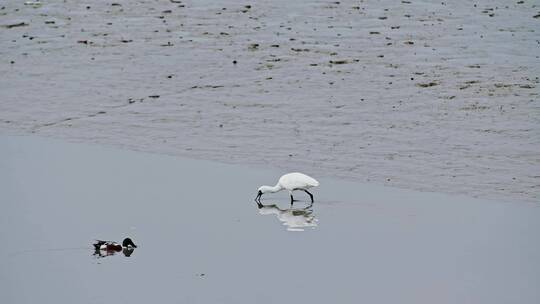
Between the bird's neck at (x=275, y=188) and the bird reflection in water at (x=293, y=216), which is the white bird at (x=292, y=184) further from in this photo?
the bird reflection in water at (x=293, y=216)

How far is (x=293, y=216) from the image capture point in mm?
12875

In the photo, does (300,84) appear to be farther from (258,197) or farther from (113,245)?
(113,245)

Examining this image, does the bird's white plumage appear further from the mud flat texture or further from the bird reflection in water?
the mud flat texture

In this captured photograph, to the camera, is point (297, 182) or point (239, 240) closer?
point (239, 240)

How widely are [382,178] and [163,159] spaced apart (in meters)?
2.79

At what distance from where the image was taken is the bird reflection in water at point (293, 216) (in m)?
12.4

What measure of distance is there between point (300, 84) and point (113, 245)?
303 inches

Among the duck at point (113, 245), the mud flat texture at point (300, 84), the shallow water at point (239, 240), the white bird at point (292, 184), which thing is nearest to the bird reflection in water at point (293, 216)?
the shallow water at point (239, 240)

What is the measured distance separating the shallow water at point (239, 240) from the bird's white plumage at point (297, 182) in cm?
25

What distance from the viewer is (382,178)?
559 inches

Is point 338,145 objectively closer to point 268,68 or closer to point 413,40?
point 268,68

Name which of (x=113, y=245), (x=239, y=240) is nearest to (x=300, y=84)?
(x=239, y=240)

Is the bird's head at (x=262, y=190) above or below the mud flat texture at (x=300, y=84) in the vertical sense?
below

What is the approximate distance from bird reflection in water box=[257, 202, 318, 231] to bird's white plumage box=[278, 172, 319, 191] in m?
0.24
